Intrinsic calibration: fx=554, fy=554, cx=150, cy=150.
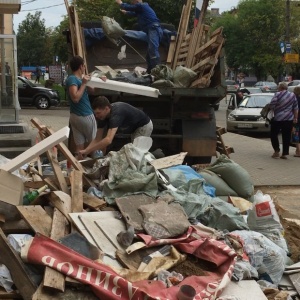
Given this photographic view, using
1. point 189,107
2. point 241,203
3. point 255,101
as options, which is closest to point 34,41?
point 255,101

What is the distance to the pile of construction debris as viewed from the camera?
393cm

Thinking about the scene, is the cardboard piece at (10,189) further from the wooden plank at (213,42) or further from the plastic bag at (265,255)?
the wooden plank at (213,42)

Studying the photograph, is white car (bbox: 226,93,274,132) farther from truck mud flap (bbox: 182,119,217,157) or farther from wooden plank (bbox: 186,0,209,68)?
truck mud flap (bbox: 182,119,217,157)

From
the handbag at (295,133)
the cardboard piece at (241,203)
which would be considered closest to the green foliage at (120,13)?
the handbag at (295,133)

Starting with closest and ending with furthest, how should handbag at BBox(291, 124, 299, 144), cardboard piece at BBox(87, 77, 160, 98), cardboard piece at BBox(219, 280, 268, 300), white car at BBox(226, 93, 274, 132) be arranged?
cardboard piece at BBox(219, 280, 268, 300) → cardboard piece at BBox(87, 77, 160, 98) → handbag at BBox(291, 124, 299, 144) → white car at BBox(226, 93, 274, 132)

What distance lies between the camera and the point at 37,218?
4.66 m

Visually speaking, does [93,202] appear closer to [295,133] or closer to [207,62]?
[207,62]

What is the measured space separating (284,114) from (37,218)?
26.0ft

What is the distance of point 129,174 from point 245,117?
1278 cm

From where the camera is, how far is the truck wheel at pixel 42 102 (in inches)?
1012

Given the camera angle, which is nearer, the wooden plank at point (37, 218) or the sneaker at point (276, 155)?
the wooden plank at point (37, 218)

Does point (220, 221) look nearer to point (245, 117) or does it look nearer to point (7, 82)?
point (7, 82)

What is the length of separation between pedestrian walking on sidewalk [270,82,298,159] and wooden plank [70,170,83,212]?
6.86 m

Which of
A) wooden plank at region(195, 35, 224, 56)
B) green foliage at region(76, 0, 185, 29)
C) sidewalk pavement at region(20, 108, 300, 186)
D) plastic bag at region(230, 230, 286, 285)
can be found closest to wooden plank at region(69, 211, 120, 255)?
plastic bag at region(230, 230, 286, 285)
